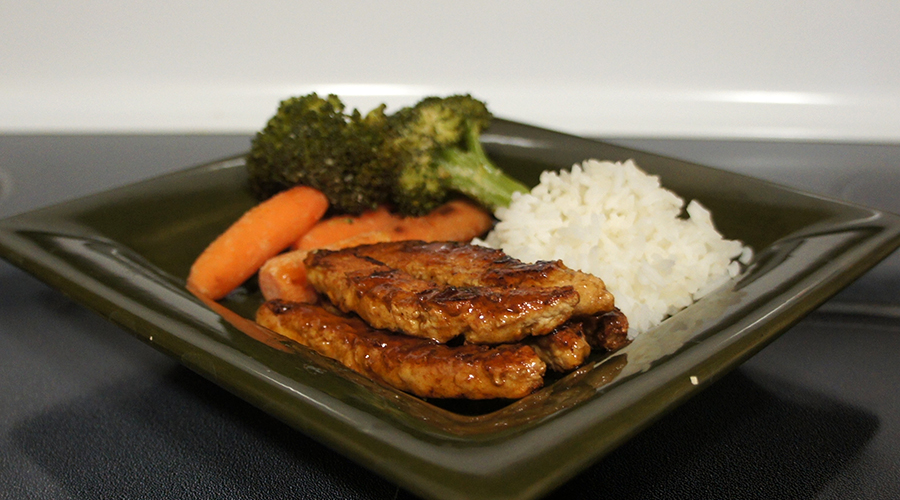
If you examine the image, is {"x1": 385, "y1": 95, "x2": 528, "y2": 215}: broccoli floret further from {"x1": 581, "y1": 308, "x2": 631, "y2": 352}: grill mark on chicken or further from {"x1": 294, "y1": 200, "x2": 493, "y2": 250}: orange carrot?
{"x1": 581, "y1": 308, "x2": 631, "y2": 352}: grill mark on chicken

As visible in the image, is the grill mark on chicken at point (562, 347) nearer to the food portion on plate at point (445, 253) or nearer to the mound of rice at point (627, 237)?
the food portion on plate at point (445, 253)

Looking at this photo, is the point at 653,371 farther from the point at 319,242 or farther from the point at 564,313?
the point at 319,242

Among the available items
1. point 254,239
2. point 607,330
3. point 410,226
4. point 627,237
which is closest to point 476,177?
point 410,226

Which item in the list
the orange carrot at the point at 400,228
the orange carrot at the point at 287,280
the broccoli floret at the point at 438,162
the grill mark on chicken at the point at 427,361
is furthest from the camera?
the broccoli floret at the point at 438,162

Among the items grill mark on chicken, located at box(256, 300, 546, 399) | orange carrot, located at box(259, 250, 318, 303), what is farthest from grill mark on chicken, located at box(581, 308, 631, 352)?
orange carrot, located at box(259, 250, 318, 303)

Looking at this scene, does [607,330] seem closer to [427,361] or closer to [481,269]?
[481,269]

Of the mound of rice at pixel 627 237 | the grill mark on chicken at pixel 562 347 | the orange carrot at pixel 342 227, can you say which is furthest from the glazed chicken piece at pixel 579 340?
the orange carrot at pixel 342 227
